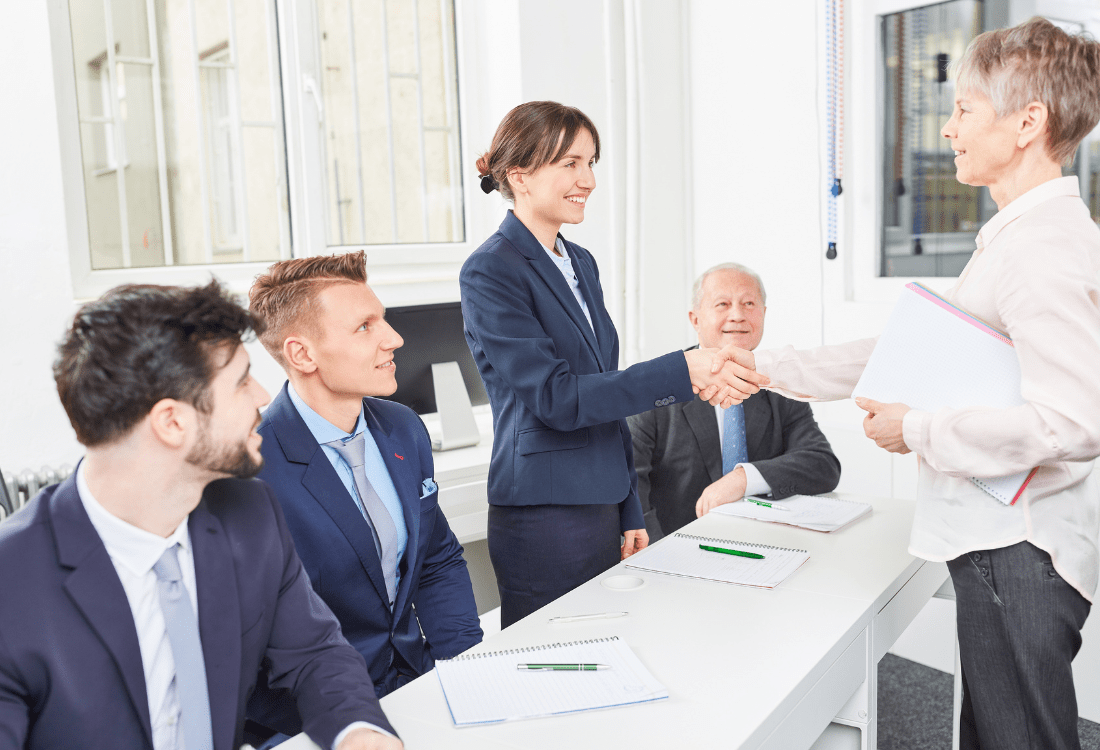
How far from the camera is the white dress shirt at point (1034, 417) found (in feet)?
3.94

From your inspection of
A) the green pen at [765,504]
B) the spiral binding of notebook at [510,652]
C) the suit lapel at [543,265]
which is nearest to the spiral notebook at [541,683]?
the spiral binding of notebook at [510,652]

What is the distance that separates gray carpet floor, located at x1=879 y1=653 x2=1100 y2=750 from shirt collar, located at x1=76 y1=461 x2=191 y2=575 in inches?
83.7

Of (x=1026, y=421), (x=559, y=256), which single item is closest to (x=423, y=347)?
(x=559, y=256)

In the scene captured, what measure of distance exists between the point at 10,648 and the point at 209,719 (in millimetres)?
249

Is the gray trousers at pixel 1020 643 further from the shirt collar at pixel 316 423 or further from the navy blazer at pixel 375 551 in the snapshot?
the shirt collar at pixel 316 423

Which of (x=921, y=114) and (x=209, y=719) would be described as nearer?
(x=209, y=719)

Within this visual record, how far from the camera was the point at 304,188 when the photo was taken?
10.9ft

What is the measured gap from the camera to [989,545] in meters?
1.32

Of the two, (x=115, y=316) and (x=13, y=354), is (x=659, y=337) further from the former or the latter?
(x=115, y=316)

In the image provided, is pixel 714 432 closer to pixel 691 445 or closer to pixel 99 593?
pixel 691 445

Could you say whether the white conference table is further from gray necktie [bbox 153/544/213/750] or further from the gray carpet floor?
the gray carpet floor

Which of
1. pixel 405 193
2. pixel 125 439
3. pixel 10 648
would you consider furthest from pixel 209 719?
pixel 405 193

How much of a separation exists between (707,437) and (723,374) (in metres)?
0.59

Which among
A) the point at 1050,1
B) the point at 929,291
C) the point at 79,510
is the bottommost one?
the point at 79,510
